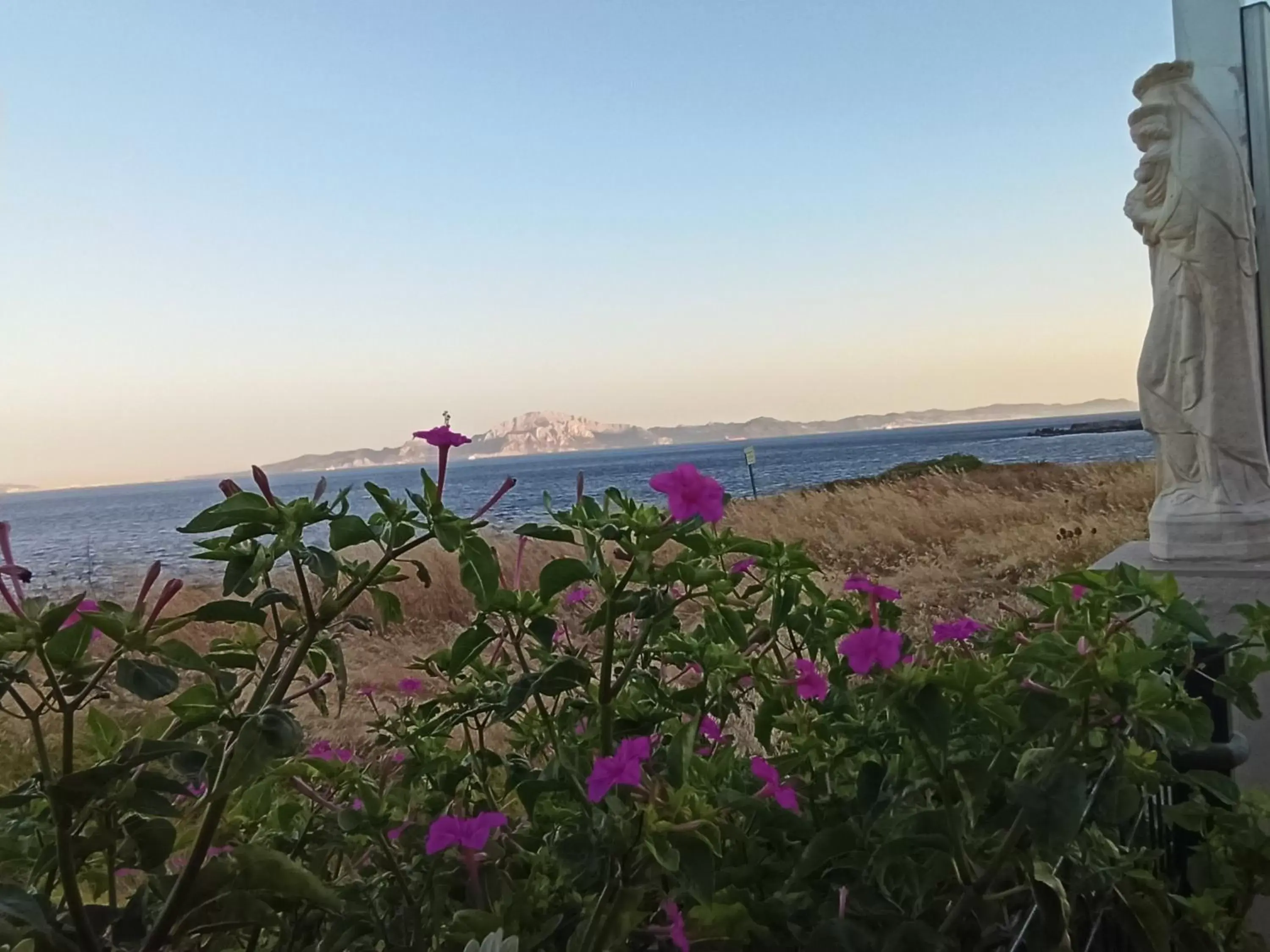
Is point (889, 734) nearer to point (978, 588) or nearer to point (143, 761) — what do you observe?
point (143, 761)

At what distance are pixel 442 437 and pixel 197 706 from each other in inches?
6.8

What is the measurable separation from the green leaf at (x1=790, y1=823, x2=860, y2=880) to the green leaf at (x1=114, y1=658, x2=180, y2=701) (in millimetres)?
319

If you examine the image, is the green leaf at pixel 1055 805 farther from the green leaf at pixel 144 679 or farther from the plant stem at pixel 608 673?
the green leaf at pixel 144 679

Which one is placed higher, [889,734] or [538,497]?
[538,497]

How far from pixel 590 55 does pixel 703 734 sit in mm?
1701

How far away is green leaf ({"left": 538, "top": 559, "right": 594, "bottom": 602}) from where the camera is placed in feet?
1.35

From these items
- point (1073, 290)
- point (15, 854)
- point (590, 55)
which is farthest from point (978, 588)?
point (15, 854)

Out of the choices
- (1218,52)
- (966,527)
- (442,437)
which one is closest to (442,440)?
(442,437)

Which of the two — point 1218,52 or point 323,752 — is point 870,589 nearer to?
point 323,752

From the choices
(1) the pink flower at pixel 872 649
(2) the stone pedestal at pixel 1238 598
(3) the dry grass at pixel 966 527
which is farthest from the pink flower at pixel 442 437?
(3) the dry grass at pixel 966 527

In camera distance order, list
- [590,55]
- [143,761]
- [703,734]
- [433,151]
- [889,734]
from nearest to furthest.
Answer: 1. [143,761]
2. [889,734]
3. [703,734]
4. [433,151]
5. [590,55]

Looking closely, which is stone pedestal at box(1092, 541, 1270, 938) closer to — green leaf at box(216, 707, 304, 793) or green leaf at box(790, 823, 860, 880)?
green leaf at box(790, 823, 860, 880)

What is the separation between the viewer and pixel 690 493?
1.31 feet

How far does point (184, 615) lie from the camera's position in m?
0.37
